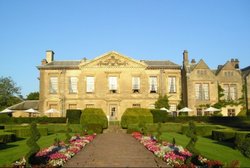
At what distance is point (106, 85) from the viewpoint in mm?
42125

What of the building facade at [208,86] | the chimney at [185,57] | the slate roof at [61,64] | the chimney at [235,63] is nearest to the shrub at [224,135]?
the building facade at [208,86]

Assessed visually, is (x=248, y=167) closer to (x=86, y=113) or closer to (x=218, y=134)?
(x=218, y=134)

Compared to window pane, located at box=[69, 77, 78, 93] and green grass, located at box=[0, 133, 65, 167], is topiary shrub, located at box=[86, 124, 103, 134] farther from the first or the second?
window pane, located at box=[69, 77, 78, 93]

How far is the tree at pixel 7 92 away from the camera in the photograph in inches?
2694

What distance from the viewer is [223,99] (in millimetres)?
42062

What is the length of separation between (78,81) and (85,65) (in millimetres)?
2502

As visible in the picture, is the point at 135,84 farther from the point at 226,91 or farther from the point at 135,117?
the point at 226,91

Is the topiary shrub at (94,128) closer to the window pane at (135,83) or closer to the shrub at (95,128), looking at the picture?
the shrub at (95,128)

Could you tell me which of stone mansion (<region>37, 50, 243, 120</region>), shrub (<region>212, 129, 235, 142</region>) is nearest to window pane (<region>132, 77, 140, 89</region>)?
stone mansion (<region>37, 50, 243, 120</region>)

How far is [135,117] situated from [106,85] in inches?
434

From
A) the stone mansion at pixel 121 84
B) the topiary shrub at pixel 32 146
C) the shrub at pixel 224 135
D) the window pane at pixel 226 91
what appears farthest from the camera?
the window pane at pixel 226 91

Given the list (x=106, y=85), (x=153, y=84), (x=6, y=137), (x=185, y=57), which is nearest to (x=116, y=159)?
(x=6, y=137)

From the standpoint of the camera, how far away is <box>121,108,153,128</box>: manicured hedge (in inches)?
1272

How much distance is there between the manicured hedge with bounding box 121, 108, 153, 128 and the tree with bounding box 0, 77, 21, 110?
144 feet
